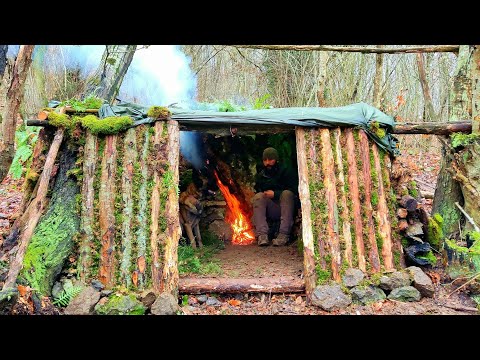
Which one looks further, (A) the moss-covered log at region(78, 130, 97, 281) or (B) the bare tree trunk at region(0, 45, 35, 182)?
(B) the bare tree trunk at region(0, 45, 35, 182)

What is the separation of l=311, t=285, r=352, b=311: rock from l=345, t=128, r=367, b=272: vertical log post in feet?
1.81

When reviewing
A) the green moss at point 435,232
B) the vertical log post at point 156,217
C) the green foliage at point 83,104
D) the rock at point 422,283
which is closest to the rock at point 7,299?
the vertical log post at point 156,217

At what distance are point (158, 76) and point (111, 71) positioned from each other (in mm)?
4928

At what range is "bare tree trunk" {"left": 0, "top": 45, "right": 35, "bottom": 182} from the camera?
227 inches

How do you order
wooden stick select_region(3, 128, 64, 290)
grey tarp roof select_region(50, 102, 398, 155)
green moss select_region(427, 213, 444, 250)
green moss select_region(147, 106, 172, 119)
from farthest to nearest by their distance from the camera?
green moss select_region(427, 213, 444, 250), grey tarp roof select_region(50, 102, 398, 155), green moss select_region(147, 106, 172, 119), wooden stick select_region(3, 128, 64, 290)

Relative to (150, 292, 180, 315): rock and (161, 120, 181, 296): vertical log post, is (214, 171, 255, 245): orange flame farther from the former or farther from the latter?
(150, 292, 180, 315): rock

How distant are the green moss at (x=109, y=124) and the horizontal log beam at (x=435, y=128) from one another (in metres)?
4.09

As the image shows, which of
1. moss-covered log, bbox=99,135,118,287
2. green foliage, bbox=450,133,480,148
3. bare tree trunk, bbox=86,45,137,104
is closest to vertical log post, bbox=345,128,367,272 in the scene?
green foliage, bbox=450,133,480,148

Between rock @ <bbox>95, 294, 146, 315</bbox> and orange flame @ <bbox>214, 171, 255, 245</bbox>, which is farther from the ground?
orange flame @ <bbox>214, 171, 255, 245</bbox>

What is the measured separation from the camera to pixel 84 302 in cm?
517

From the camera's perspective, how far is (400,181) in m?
6.66

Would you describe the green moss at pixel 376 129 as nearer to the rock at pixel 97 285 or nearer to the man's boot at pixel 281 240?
the man's boot at pixel 281 240

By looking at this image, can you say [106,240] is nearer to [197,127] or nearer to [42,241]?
[42,241]

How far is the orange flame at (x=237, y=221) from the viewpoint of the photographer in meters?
8.71
